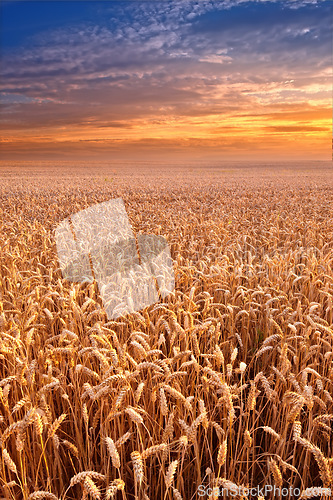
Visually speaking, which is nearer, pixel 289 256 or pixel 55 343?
pixel 55 343

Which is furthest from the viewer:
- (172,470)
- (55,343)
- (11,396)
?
(55,343)

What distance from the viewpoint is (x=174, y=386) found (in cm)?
254

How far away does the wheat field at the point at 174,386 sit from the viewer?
195 cm

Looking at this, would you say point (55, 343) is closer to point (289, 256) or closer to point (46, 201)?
point (289, 256)

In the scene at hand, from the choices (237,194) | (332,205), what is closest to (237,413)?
(332,205)

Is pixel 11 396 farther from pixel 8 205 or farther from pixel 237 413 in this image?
pixel 8 205

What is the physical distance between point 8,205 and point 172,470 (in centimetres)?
1511

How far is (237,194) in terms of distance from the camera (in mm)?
18062

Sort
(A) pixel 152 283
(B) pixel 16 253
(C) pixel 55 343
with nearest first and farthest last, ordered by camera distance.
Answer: (C) pixel 55 343 < (A) pixel 152 283 < (B) pixel 16 253

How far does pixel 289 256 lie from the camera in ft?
19.7

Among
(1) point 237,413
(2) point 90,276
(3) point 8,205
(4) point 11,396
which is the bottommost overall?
(1) point 237,413

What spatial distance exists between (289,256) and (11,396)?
4.76 metres

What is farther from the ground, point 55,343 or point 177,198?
point 177,198

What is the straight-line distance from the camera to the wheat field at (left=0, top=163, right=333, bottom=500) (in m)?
1.95
